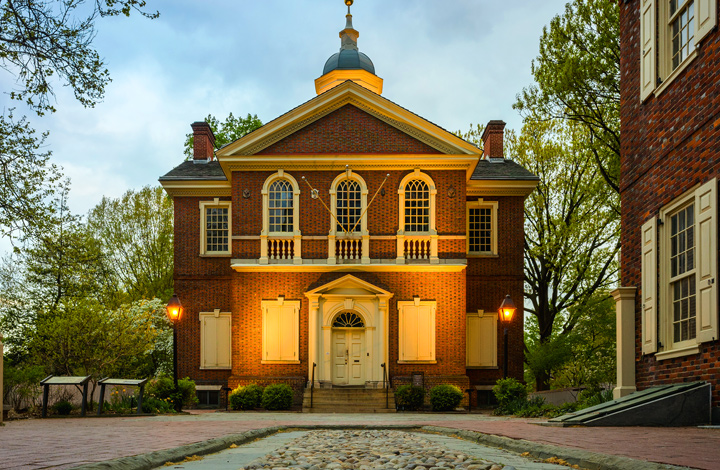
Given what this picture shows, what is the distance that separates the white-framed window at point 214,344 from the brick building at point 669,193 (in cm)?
1798

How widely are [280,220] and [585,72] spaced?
459 inches

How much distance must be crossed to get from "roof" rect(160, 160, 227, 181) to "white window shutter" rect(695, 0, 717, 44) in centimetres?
2081

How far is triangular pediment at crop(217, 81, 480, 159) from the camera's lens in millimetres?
26922

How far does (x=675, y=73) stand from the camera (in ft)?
38.8

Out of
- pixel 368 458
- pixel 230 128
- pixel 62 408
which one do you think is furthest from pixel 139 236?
pixel 368 458

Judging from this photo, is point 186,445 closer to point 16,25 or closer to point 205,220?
point 16,25

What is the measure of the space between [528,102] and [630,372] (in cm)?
1679

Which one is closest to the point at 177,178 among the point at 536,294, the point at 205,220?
the point at 205,220

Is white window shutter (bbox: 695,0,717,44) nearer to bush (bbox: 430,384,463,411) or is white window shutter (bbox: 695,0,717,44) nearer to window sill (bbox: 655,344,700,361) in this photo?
window sill (bbox: 655,344,700,361)

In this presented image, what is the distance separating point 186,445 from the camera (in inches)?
296

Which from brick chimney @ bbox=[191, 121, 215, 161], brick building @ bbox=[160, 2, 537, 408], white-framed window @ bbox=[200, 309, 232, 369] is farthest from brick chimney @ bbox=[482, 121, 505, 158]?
white-framed window @ bbox=[200, 309, 232, 369]

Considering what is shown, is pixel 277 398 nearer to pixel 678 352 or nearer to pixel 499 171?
pixel 499 171

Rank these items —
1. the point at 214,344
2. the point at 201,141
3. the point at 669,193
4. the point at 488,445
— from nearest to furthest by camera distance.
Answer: the point at 488,445 → the point at 669,193 → the point at 214,344 → the point at 201,141

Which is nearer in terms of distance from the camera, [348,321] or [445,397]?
[445,397]
